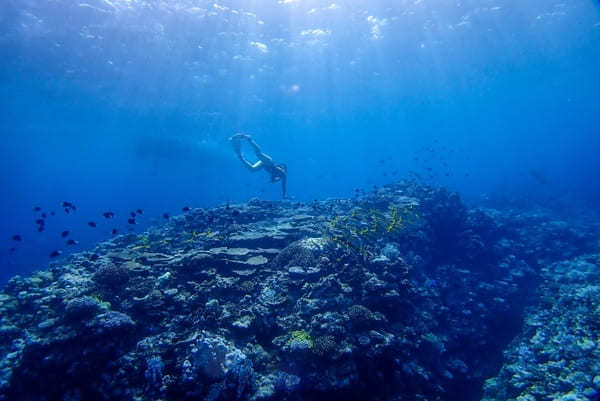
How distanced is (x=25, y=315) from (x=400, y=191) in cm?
1989

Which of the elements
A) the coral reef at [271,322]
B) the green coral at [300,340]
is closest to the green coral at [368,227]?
the coral reef at [271,322]

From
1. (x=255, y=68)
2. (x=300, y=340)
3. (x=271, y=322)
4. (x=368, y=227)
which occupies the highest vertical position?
(x=255, y=68)

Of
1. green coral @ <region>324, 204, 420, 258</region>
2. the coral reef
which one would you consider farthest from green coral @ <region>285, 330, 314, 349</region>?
green coral @ <region>324, 204, 420, 258</region>

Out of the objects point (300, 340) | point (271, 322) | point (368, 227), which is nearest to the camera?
point (300, 340)

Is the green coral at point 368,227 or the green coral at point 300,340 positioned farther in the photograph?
the green coral at point 368,227

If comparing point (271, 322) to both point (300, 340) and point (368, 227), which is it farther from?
point (368, 227)

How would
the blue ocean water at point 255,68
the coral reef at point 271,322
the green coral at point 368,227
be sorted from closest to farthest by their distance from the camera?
the coral reef at point 271,322
the green coral at point 368,227
the blue ocean water at point 255,68

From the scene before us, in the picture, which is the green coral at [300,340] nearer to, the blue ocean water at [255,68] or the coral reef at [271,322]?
the coral reef at [271,322]

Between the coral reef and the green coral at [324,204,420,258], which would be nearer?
the coral reef

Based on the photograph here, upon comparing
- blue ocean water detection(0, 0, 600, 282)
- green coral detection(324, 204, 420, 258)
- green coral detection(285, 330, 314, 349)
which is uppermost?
blue ocean water detection(0, 0, 600, 282)

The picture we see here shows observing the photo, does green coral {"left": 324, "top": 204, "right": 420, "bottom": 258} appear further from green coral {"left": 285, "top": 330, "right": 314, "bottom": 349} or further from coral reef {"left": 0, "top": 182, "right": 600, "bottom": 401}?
green coral {"left": 285, "top": 330, "right": 314, "bottom": 349}

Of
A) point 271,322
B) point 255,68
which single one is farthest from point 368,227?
point 255,68

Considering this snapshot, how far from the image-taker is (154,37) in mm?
24359

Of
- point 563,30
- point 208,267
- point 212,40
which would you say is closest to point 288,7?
point 212,40
